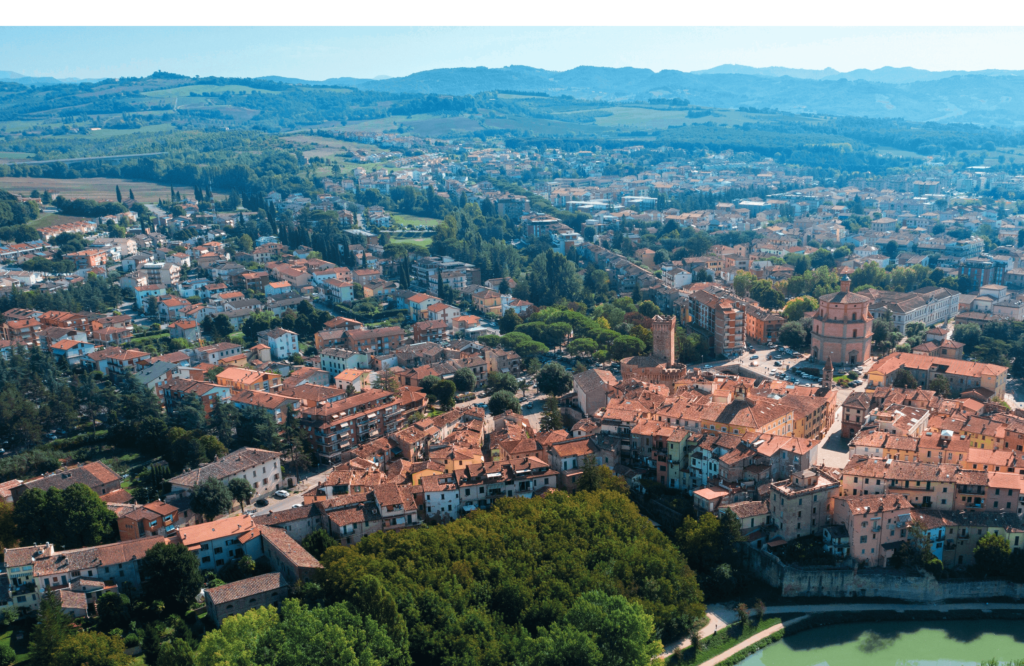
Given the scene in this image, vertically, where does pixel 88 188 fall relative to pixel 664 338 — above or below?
above

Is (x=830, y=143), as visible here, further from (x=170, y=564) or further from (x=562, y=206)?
(x=170, y=564)

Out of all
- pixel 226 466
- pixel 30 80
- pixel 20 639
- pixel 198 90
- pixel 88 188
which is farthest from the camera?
pixel 30 80

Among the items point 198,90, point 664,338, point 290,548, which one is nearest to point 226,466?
point 290,548

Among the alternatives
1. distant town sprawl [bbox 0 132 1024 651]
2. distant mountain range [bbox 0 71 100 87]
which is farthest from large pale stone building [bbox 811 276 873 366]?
distant mountain range [bbox 0 71 100 87]

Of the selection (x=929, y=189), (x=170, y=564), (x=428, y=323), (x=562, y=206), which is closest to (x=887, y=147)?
(x=929, y=189)

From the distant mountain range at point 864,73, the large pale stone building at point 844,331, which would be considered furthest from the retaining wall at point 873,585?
the distant mountain range at point 864,73

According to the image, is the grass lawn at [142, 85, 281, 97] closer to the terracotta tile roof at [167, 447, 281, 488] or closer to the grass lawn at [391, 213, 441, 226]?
the grass lawn at [391, 213, 441, 226]

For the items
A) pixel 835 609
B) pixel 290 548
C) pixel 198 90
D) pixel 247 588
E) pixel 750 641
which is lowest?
pixel 750 641

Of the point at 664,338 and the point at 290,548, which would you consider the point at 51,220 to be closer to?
the point at 664,338
